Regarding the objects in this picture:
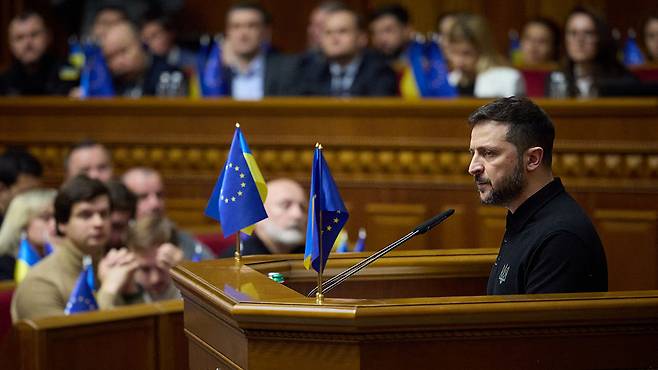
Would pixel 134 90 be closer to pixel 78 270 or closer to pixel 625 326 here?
pixel 78 270

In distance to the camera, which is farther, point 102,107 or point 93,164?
point 102,107

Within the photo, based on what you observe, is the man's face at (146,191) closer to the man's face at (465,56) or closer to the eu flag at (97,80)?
the eu flag at (97,80)

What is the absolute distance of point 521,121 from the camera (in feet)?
11.2

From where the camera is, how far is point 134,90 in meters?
8.58

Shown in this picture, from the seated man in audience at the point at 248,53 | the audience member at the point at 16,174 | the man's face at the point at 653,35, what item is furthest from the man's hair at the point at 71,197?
the man's face at the point at 653,35

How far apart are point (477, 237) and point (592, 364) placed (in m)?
4.06

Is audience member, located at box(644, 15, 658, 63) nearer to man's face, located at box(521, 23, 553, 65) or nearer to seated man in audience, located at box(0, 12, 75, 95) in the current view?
man's face, located at box(521, 23, 553, 65)

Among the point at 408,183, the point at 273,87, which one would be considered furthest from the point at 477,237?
the point at 273,87

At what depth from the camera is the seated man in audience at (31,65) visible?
9.23 m

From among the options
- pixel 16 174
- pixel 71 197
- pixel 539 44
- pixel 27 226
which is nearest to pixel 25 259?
pixel 71 197

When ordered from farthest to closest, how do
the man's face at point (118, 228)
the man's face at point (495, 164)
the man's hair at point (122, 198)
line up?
the man's hair at point (122, 198)
the man's face at point (118, 228)
the man's face at point (495, 164)

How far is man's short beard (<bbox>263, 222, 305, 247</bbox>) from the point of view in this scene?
569cm

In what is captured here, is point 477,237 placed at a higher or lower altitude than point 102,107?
lower

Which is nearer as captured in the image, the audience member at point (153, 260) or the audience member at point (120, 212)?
the audience member at point (153, 260)
